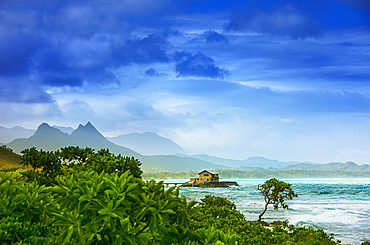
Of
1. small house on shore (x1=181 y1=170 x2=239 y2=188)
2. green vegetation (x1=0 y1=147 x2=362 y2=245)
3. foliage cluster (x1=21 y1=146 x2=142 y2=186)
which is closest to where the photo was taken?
green vegetation (x1=0 y1=147 x2=362 y2=245)

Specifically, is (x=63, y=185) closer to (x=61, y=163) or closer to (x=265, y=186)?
(x=61, y=163)

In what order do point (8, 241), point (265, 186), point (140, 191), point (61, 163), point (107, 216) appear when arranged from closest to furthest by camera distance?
point (107, 216) < point (140, 191) < point (8, 241) < point (61, 163) < point (265, 186)

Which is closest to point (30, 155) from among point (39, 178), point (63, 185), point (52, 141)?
point (39, 178)

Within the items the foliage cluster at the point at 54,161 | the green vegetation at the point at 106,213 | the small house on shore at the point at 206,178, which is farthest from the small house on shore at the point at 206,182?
the green vegetation at the point at 106,213

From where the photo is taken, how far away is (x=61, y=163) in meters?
11.5

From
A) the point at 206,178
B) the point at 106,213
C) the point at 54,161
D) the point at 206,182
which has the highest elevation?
the point at 54,161

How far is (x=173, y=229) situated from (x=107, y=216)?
72 cm

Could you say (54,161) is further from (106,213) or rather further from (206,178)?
(206,178)

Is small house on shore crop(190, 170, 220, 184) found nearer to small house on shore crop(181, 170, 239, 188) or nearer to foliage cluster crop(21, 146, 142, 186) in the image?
small house on shore crop(181, 170, 239, 188)

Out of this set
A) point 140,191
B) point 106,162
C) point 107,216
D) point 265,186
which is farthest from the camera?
point 265,186

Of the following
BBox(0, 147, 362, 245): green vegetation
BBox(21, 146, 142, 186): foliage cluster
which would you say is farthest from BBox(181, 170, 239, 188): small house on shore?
BBox(0, 147, 362, 245): green vegetation

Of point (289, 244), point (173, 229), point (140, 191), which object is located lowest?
point (289, 244)

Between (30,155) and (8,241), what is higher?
(30,155)

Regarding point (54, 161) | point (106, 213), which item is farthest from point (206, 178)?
point (106, 213)
